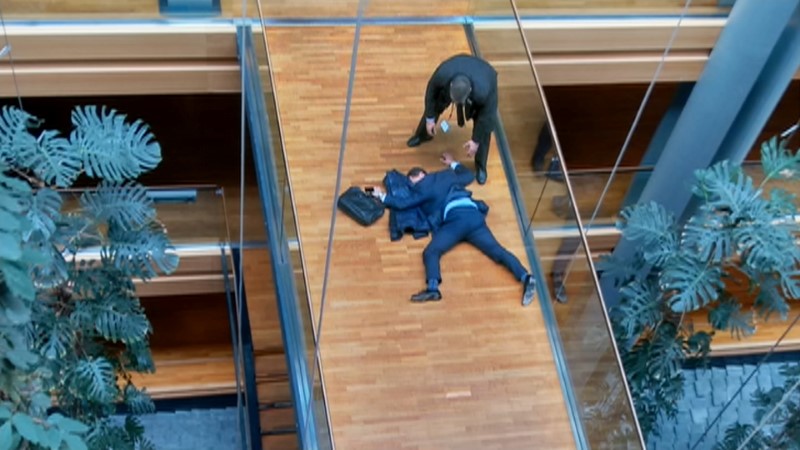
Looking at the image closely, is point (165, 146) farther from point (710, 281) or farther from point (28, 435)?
point (28, 435)

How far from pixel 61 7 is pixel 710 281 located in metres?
4.78

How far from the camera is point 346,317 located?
5.66m

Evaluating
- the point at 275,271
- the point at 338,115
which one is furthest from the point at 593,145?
the point at 275,271

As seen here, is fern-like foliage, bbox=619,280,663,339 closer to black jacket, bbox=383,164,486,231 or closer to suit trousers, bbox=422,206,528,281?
suit trousers, bbox=422,206,528,281

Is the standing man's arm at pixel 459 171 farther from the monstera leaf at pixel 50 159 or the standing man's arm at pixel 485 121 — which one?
the monstera leaf at pixel 50 159

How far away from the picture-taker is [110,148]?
14.5 ft

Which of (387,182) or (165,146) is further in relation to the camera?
(165,146)

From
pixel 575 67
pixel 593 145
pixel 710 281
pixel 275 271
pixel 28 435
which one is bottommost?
pixel 28 435

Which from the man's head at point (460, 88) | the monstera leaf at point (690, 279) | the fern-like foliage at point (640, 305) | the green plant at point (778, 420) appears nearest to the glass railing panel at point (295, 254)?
the man's head at point (460, 88)

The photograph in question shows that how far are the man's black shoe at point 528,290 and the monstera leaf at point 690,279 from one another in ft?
2.55

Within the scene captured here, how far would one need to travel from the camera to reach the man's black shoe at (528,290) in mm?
5801

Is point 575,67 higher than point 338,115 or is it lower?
higher

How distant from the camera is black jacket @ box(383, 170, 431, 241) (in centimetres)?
601

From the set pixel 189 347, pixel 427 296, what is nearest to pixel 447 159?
pixel 427 296
